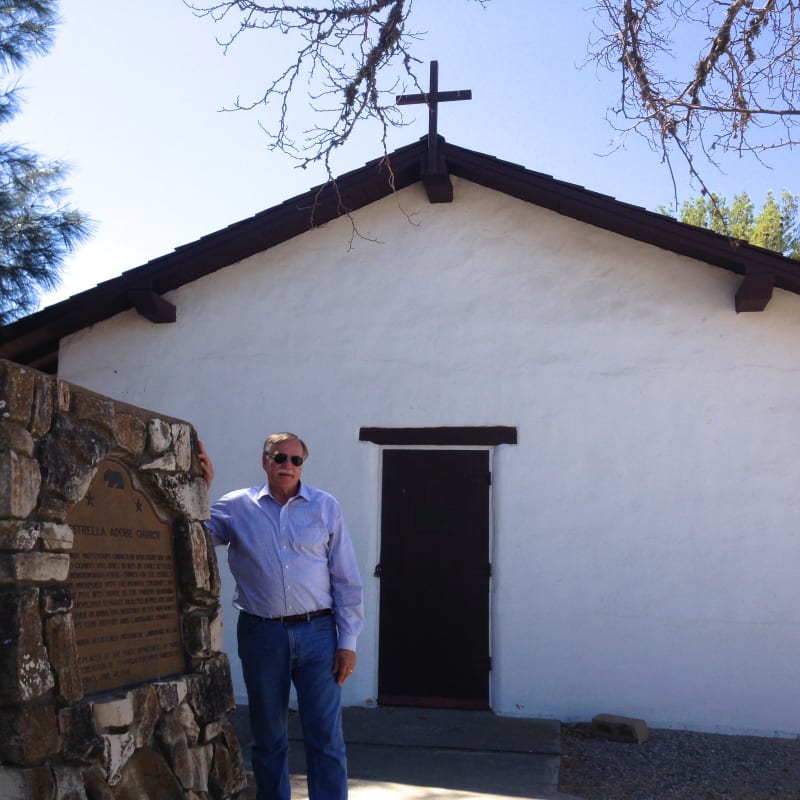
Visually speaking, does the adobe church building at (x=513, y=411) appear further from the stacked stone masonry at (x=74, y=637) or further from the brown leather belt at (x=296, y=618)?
the stacked stone masonry at (x=74, y=637)

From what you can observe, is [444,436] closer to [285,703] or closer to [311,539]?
[311,539]

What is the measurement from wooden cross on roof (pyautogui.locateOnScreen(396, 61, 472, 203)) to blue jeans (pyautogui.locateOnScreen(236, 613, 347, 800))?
435 centimetres

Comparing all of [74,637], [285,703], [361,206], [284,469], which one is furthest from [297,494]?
[361,206]

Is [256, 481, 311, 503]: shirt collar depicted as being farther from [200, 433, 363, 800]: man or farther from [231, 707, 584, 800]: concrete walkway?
[231, 707, 584, 800]: concrete walkway

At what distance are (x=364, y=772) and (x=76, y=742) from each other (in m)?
2.88

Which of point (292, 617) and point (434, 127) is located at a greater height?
point (434, 127)

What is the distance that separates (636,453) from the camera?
23.4 ft

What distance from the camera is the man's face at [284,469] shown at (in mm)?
4117

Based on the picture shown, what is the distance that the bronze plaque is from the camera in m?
3.27

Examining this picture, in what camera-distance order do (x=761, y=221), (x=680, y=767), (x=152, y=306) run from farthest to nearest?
(x=761, y=221), (x=152, y=306), (x=680, y=767)

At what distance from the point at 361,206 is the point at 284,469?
4.21 metres

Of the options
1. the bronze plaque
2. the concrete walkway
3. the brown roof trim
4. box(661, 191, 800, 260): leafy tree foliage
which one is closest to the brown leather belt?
the bronze plaque

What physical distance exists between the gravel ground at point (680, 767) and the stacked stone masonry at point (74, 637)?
2432 mm

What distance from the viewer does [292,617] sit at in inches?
159
